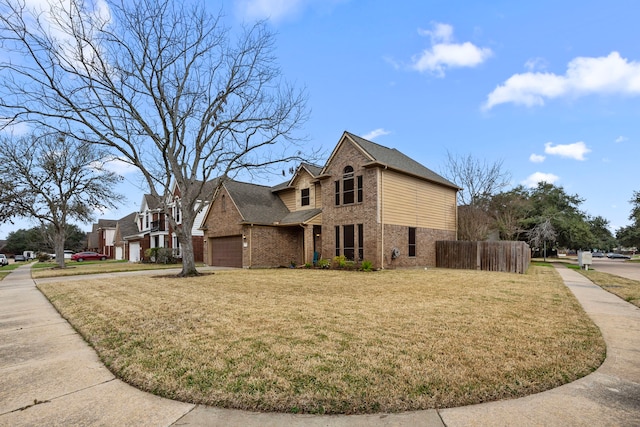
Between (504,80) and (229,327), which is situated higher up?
(504,80)

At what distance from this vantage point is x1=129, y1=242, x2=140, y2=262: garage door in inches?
Result: 1519

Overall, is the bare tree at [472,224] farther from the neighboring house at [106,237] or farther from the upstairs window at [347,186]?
the neighboring house at [106,237]

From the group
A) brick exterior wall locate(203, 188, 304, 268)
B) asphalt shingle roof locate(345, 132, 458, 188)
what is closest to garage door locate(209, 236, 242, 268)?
brick exterior wall locate(203, 188, 304, 268)

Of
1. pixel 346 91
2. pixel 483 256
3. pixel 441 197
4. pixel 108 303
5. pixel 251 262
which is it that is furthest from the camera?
pixel 441 197

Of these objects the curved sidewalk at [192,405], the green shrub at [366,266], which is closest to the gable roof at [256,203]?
the green shrub at [366,266]

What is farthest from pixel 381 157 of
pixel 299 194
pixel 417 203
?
pixel 299 194

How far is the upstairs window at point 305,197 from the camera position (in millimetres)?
23281

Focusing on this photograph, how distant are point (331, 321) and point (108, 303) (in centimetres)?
610

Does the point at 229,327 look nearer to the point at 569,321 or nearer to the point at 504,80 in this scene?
the point at 569,321

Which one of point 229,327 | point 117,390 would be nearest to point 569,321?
point 229,327

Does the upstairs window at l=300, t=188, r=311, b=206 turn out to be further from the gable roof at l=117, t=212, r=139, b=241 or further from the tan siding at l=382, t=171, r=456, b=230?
the gable roof at l=117, t=212, r=139, b=241

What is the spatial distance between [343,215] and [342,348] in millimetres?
15324

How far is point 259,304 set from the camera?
26.4ft

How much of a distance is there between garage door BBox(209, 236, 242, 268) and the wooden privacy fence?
13.2 m
